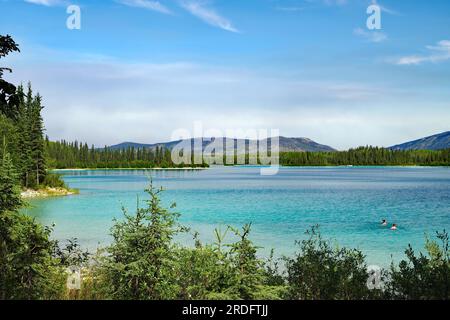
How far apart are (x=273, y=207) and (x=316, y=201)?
10.3m

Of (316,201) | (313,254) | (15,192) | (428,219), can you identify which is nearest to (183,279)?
(313,254)

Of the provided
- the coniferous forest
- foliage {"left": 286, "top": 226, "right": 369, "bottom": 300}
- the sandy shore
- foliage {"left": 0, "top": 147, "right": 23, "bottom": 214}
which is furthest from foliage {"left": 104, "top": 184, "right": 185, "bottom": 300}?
the sandy shore

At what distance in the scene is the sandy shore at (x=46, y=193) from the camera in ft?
196

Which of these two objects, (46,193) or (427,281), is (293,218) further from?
(46,193)

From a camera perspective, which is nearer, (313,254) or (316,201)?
(313,254)

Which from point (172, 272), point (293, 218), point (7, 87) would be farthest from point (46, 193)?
point (172, 272)

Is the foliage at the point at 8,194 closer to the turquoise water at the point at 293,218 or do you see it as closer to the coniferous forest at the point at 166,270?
the coniferous forest at the point at 166,270

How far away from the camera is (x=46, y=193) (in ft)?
207

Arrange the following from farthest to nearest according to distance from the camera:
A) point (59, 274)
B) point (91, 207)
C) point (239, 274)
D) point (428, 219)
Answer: point (91, 207) < point (428, 219) < point (59, 274) < point (239, 274)

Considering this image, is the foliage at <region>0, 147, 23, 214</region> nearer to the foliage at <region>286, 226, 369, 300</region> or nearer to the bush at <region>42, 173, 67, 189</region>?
the foliage at <region>286, 226, 369, 300</region>

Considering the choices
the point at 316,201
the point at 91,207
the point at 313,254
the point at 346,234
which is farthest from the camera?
the point at 316,201

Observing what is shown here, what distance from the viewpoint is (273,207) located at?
51969mm

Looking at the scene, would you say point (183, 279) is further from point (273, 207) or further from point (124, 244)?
point (273, 207)

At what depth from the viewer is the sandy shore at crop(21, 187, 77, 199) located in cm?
5968
